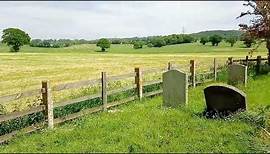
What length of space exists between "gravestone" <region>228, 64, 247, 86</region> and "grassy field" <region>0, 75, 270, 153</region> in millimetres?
8225

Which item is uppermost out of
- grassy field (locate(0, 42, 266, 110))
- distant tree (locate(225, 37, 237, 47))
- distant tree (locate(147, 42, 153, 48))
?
distant tree (locate(225, 37, 237, 47))

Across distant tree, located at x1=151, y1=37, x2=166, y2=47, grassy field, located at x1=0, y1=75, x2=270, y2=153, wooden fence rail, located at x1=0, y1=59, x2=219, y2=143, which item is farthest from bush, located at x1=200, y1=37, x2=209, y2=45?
grassy field, located at x1=0, y1=75, x2=270, y2=153

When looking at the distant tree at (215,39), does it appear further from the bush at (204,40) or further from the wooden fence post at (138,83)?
the wooden fence post at (138,83)

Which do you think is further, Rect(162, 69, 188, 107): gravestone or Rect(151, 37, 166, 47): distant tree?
Rect(151, 37, 166, 47): distant tree

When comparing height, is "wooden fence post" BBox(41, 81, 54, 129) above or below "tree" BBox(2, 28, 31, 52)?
below

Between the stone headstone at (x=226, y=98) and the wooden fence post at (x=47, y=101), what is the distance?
436 cm

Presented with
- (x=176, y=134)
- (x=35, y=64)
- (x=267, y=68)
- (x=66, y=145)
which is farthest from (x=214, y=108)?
(x=35, y=64)

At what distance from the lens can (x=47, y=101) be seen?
34.4ft

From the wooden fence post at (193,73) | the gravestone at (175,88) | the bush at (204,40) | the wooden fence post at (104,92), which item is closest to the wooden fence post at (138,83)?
the gravestone at (175,88)

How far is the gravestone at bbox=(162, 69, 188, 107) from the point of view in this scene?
13.2 metres

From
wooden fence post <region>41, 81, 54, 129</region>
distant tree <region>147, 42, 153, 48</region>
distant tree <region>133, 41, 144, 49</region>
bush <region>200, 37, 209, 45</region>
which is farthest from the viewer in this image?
distant tree <region>147, 42, 153, 48</region>

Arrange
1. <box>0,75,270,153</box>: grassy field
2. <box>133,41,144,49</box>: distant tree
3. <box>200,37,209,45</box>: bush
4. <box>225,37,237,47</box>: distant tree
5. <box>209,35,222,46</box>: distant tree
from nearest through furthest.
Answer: <box>0,75,270,153</box>: grassy field
<box>225,37,237,47</box>: distant tree
<box>133,41,144,49</box>: distant tree
<box>209,35,222,46</box>: distant tree
<box>200,37,209,45</box>: bush

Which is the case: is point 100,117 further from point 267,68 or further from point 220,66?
point 267,68

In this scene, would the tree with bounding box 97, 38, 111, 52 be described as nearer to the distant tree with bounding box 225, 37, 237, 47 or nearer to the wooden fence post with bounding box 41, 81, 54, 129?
the distant tree with bounding box 225, 37, 237, 47
